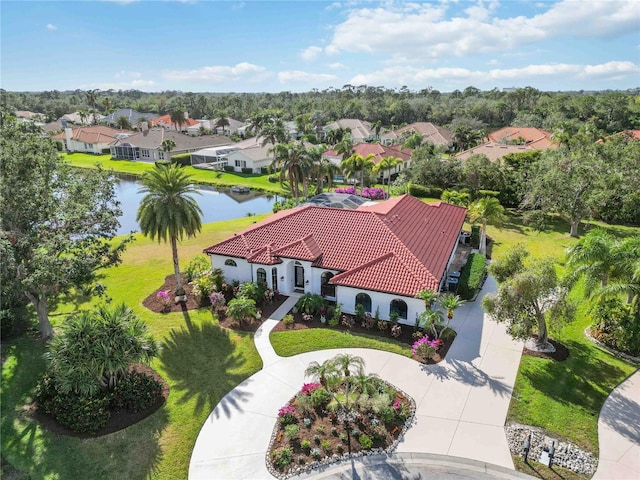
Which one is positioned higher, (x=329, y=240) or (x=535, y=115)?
(x=535, y=115)

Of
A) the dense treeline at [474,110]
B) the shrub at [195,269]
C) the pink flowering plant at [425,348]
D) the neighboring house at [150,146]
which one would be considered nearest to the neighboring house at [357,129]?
the dense treeline at [474,110]

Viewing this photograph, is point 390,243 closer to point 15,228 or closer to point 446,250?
point 446,250

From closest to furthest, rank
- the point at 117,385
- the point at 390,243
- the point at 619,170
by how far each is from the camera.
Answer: the point at 117,385
the point at 390,243
the point at 619,170

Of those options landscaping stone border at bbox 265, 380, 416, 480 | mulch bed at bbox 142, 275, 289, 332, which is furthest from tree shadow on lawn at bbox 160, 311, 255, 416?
landscaping stone border at bbox 265, 380, 416, 480

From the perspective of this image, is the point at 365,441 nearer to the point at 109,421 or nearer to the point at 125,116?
the point at 109,421

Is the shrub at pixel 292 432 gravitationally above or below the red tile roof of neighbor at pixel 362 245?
below

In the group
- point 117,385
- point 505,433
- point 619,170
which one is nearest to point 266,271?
point 117,385

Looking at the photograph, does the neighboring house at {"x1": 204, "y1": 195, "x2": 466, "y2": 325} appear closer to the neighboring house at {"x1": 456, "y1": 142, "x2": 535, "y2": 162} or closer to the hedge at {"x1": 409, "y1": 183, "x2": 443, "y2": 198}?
the hedge at {"x1": 409, "y1": 183, "x2": 443, "y2": 198}

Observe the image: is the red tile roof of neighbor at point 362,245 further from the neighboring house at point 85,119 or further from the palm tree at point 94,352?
the neighboring house at point 85,119
